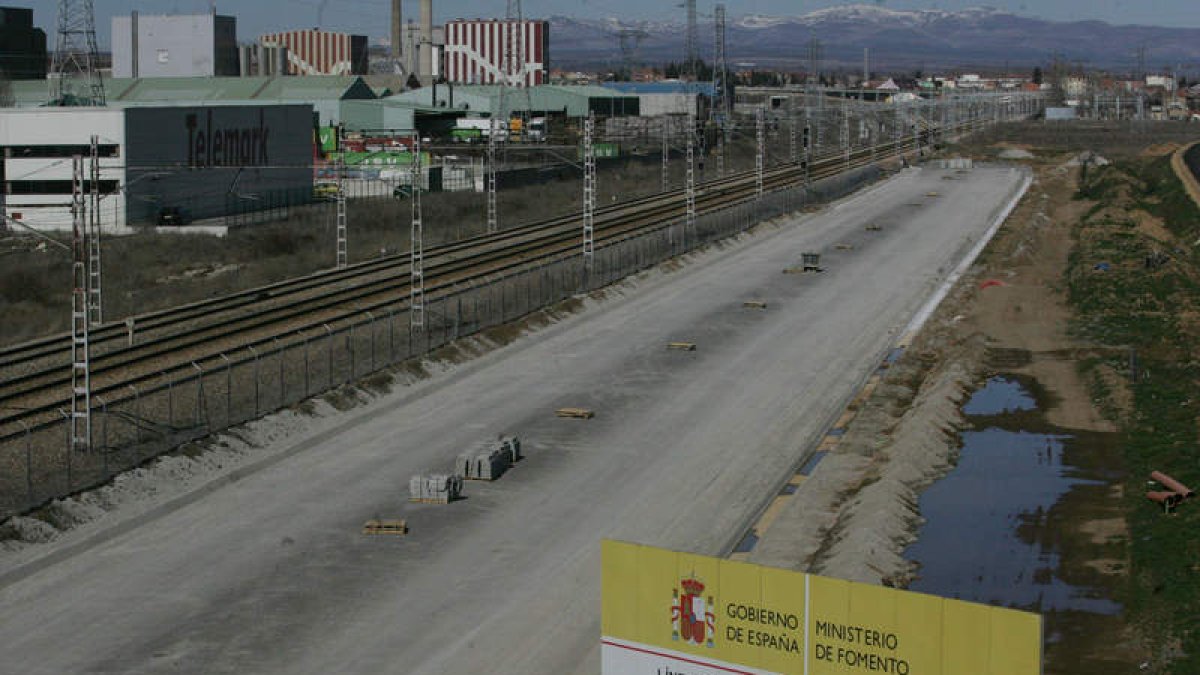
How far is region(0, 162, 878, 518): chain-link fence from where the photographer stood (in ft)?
111

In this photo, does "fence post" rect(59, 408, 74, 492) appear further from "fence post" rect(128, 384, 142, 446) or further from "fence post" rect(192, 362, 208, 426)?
"fence post" rect(192, 362, 208, 426)

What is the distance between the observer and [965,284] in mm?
70500

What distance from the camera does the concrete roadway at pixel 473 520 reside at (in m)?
26.1

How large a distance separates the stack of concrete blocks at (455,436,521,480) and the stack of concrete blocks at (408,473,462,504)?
55.3 inches

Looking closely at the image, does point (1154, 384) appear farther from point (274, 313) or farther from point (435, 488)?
point (274, 313)

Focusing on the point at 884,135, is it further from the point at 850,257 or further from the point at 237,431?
the point at 237,431

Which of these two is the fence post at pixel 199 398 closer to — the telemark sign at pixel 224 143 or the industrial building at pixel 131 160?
the industrial building at pixel 131 160

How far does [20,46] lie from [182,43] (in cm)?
2435

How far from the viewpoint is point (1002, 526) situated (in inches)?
1298

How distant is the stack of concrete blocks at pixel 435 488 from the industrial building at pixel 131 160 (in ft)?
142

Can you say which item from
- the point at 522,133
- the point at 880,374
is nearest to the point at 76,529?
the point at 880,374

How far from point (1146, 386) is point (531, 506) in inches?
827

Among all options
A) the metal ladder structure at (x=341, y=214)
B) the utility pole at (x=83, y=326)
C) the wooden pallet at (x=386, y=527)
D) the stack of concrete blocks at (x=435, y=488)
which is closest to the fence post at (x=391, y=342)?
the utility pole at (x=83, y=326)

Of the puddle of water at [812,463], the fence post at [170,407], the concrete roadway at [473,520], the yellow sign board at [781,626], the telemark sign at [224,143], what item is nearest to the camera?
the yellow sign board at [781,626]
